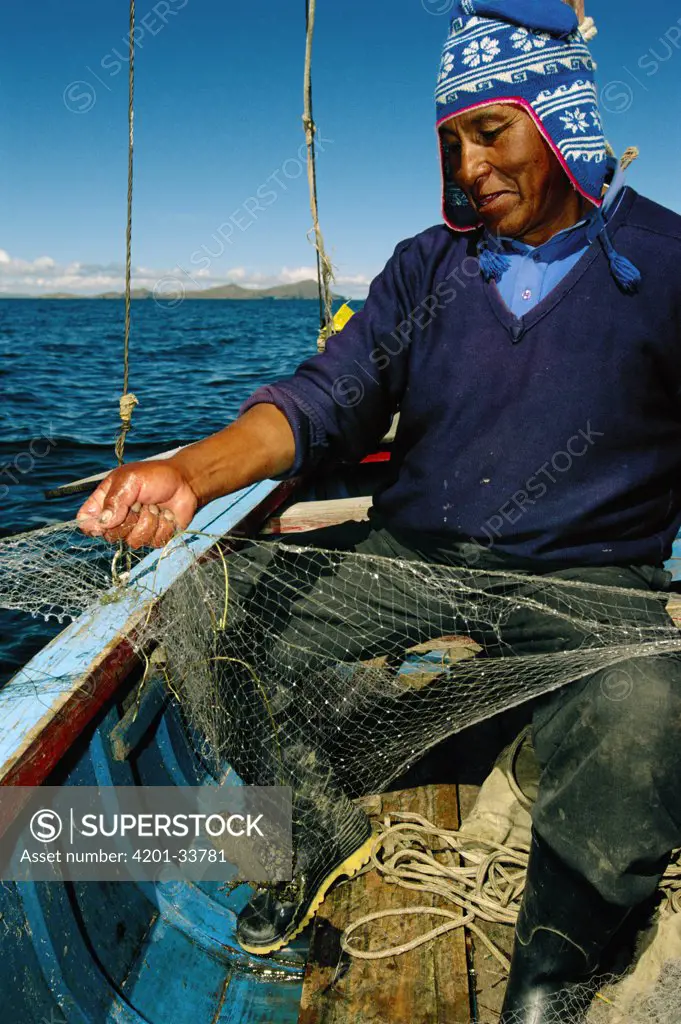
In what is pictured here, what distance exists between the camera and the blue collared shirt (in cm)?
232

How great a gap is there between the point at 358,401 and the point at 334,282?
9.52 ft

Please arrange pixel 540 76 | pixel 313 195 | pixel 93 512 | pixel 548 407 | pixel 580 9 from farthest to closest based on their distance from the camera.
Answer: pixel 313 195 < pixel 580 9 < pixel 548 407 < pixel 540 76 < pixel 93 512

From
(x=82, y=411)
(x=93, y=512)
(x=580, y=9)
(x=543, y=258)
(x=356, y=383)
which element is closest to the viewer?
(x=93, y=512)

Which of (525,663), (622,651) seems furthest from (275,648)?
Answer: (622,651)

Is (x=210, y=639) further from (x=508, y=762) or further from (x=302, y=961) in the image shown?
(x=508, y=762)

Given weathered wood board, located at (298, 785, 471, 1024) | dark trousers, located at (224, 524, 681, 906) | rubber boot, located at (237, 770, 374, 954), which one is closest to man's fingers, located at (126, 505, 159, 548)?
dark trousers, located at (224, 524, 681, 906)

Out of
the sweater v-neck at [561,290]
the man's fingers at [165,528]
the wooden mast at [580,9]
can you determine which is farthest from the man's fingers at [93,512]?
the wooden mast at [580,9]

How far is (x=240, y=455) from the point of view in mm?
2186

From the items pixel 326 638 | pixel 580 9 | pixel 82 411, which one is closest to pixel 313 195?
pixel 580 9

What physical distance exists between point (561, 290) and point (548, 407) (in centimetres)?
36

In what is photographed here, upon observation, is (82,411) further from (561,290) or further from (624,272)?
(624,272)

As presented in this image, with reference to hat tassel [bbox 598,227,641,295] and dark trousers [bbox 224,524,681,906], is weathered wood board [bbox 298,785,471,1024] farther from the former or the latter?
hat tassel [bbox 598,227,641,295]

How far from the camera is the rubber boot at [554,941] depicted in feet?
5.90

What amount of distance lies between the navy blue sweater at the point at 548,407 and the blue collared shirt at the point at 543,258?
0.15 feet
